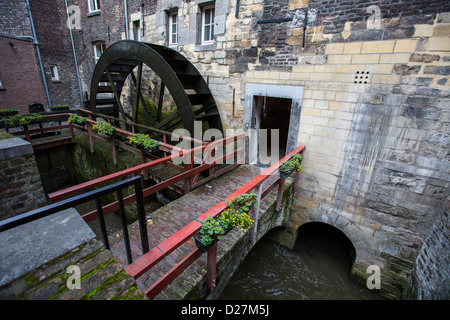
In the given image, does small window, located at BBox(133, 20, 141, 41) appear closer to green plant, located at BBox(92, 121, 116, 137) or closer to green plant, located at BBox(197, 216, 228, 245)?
green plant, located at BBox(92, 121, 116, 137)

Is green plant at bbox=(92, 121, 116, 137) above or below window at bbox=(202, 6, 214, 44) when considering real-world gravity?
below

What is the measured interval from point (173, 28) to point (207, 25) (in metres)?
1.27

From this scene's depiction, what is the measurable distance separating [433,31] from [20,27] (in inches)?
535

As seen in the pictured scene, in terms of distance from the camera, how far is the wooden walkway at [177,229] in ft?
7.26

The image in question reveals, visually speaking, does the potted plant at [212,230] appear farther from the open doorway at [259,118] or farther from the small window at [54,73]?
the small window at [54,73]

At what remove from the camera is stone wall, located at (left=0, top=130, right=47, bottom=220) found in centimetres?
292

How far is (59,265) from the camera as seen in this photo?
105cm

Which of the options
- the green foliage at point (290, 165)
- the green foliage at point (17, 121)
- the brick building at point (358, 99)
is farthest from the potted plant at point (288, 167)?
the green foliage at point (17, 121)

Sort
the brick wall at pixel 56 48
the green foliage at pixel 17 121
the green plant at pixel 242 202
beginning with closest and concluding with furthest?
the green plant at pixel 242 202 < the green foliage at pixel 17 121 < the brick wall at pixel 56 48

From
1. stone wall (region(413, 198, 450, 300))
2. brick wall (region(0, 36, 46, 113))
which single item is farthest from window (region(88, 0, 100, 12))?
stone wall (region(413, 198, 450, 300))

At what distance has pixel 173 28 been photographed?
601 cm

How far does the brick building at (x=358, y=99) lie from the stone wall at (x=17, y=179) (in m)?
3.84
